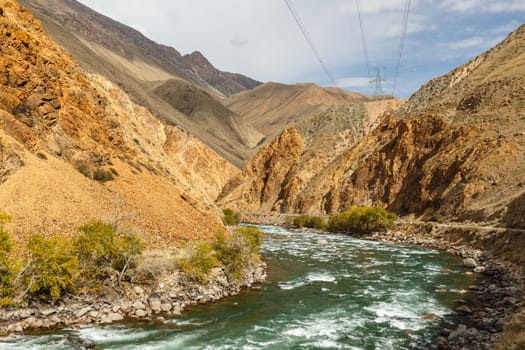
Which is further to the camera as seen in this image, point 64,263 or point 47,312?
point 64,263

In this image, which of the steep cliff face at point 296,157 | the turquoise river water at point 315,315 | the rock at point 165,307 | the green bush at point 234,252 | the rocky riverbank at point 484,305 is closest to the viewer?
the rocky riverbank at point 484,305

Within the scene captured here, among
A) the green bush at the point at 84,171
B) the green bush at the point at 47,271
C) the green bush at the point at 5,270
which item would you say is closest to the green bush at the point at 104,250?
the green bush at the point at 47,271

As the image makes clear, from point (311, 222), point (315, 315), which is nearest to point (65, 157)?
point (315, 315)

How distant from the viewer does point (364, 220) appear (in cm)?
6244

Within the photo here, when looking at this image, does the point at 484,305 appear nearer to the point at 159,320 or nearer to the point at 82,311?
the point at 159,320

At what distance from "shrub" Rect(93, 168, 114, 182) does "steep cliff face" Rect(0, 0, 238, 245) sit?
0.55 meters

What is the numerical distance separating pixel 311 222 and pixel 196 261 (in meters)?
52.4

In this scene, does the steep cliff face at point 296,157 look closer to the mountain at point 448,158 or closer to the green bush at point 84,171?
the mountain at point 448,158

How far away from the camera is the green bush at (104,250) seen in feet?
69.4

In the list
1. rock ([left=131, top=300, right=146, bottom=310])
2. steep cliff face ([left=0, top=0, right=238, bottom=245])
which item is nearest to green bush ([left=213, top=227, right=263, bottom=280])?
steep cliff face ([left=0, top=0, right=238, bottom=245])

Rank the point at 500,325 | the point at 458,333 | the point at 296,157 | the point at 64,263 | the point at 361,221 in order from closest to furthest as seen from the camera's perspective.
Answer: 1. the point at 458,333
2. the point at 500,325
3. the point at 64,263
4. the point at 361,221
5. the point at 296,157

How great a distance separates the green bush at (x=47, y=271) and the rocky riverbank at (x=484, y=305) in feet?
57.8

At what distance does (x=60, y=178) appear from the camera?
27.7 metres

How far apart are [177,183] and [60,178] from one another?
1746 centimetres
